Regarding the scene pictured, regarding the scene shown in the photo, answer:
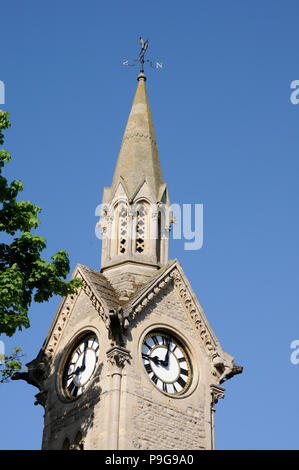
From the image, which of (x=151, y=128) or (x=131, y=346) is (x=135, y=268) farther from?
(x=151, y=128)

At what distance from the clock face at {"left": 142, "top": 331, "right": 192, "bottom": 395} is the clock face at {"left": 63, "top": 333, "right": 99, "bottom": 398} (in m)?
1.80

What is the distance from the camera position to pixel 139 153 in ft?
133

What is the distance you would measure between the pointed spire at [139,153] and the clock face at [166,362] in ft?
22.3

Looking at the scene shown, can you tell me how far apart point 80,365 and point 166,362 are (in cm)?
297

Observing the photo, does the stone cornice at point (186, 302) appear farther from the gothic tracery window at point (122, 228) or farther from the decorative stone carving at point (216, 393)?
the gothic tracery window at point (122, 228)

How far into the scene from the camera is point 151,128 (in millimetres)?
42094

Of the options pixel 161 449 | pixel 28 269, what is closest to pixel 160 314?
pixel 161 449

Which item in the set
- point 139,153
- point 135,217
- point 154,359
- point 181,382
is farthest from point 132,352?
point 139,153

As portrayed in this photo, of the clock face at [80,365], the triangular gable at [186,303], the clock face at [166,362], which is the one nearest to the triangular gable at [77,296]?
the triangular gable at [186,303]

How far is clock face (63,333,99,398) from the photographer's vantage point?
34.1 metres

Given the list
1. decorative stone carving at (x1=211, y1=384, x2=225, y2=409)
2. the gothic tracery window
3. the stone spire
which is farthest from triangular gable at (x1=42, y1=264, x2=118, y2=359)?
decorative stone carving at (x1=211, y1=384, x2=225, y2=409)

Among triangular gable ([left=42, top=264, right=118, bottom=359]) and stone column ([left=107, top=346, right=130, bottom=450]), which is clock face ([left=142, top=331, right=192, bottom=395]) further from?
triangular gable ([left=42, top=264, right=118, bottom=359])

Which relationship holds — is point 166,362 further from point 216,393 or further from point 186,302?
point 186,302
